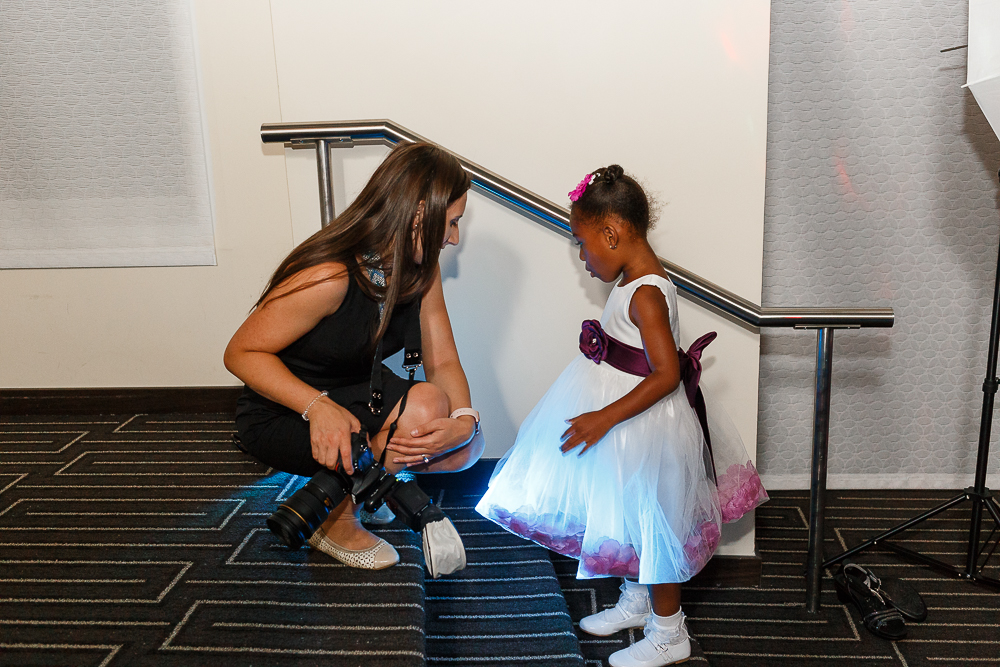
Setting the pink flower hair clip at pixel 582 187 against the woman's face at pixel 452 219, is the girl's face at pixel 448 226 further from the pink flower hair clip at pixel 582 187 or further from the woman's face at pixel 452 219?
the pink flower hair clip at pixel 582 187

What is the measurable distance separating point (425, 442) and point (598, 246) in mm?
577

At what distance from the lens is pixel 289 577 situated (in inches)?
57.4

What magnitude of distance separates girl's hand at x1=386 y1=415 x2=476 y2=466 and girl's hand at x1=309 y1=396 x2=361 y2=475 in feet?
0.33

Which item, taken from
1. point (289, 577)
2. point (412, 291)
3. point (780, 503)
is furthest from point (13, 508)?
point (780, 503)

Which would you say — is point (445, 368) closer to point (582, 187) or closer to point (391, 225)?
point (391, 225)

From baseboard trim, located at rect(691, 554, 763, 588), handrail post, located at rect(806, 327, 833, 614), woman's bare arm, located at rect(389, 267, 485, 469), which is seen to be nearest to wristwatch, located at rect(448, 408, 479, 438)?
woman's bare arm, located at rect(389, 267, 485, 469)

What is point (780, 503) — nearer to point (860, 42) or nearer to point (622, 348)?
point (622, 348)

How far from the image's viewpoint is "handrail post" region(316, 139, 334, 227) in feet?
5.97

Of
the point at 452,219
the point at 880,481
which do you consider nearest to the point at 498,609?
the point at 452,219

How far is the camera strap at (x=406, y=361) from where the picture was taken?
1.54m

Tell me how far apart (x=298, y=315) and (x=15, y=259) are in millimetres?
1680

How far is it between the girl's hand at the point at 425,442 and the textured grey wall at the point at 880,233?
1526 mm

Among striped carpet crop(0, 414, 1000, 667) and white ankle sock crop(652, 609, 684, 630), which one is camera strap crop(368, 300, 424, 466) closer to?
striped carpet crop(0, 414, 1000, 667)

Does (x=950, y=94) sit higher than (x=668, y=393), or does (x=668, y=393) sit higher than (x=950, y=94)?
(x=950, y=94)
